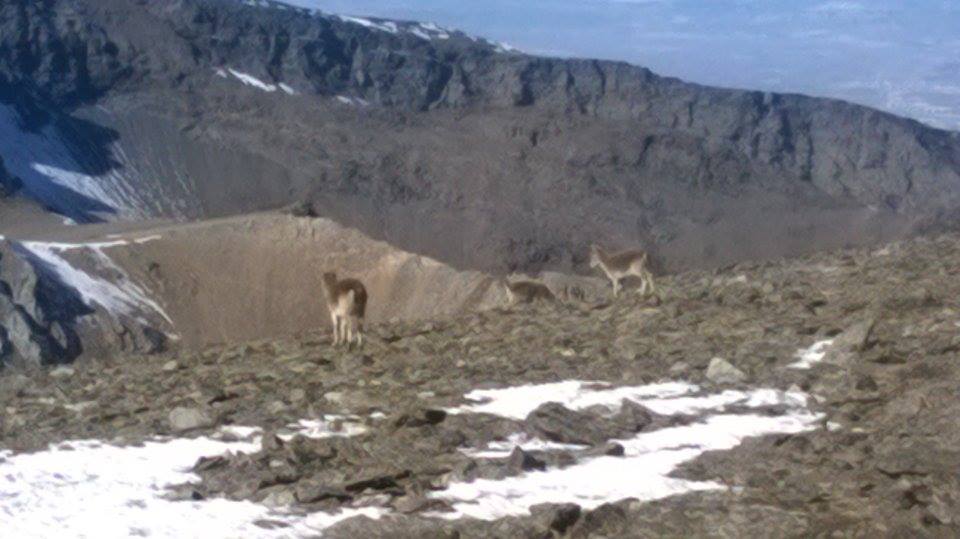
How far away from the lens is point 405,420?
49.9 feet

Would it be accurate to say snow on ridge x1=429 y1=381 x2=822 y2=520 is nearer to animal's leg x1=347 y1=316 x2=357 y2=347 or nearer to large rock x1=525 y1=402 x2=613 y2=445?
large rock x1=525 y1=402 x2=613 y2=445

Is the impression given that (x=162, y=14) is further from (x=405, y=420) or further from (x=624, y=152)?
(x=405, y=420)

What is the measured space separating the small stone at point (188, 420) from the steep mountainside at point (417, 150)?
121646 millimetres

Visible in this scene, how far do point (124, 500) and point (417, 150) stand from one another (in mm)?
161737

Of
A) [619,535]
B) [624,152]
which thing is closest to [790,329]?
[619,535]

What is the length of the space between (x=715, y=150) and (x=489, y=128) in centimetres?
2708

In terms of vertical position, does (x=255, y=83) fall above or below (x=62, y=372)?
above

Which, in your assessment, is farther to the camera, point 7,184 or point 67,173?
point 67,173

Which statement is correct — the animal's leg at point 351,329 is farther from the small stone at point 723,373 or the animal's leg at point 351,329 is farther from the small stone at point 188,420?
the small stone at point 188,420

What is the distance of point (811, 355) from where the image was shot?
731 inches

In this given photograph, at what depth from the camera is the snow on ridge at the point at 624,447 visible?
12.3m

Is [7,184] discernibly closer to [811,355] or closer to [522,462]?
[811,355]

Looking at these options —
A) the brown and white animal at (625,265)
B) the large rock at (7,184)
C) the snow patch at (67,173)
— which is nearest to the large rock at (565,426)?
the brown and white animal at (625,265)

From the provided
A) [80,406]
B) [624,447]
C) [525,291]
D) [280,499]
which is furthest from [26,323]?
[280,499]
